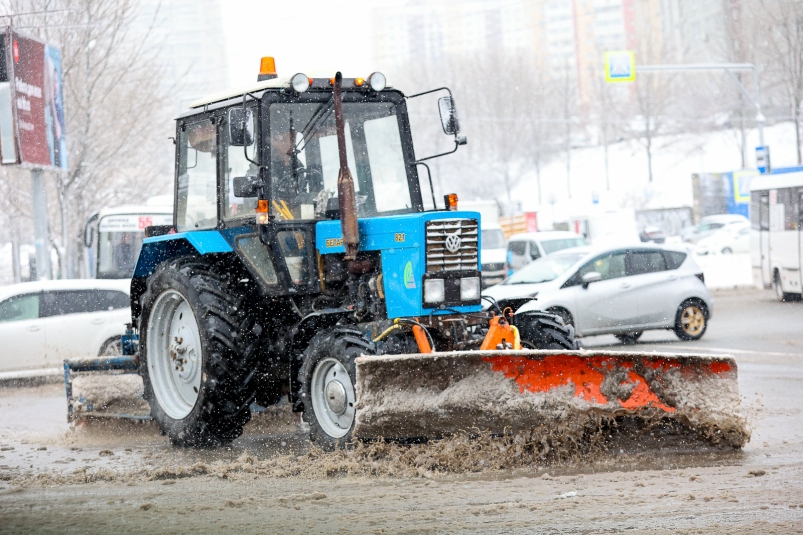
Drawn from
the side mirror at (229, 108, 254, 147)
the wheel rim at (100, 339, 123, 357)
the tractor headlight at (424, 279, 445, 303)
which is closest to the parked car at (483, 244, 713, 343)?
the wheel rim at (100, 339, 123, 357)

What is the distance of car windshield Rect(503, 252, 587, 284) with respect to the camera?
1639 cm

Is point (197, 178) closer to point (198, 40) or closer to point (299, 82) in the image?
point (299, 82)

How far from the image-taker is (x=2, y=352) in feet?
45.2

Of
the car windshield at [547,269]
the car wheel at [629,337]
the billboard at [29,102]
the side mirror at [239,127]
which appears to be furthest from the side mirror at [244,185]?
the billboard at [29,102]

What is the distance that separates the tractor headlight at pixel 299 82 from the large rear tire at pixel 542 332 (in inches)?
90.8

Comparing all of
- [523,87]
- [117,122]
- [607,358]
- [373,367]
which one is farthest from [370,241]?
[523,87]

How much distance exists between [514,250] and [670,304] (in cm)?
999

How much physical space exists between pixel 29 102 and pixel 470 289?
528 inches

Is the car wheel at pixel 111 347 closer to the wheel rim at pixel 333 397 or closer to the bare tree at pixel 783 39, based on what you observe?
the wheel rim at pixel 333 397

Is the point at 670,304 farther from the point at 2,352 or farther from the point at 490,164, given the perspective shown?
the point at 490,164

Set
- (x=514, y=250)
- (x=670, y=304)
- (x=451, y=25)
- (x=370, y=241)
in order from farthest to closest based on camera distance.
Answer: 1. (x=451, y=25)
2. (x=514, y=250)
3. (x=670, y=304)
4. (x=370, y=241)

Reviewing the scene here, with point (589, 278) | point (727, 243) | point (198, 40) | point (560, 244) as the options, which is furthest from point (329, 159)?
point (198, 40)

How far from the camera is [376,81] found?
811 cm

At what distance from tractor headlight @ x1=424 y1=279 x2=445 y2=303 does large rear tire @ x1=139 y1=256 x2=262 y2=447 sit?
5.00 ft
